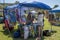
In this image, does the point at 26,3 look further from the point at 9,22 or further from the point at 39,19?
the point at 9,22

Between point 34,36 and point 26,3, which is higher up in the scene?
point 26,3

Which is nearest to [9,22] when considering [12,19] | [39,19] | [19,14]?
[12,19]

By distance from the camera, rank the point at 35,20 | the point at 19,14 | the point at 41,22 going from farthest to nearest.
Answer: the point at 19,14
the point at 35,20
the point at 41,22

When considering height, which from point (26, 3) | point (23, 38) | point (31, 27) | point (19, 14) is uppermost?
point (26, 3)

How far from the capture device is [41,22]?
957 centimetres

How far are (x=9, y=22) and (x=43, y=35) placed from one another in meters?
2.97

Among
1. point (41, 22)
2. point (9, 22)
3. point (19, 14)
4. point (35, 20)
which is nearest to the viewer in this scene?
point (41, 22)

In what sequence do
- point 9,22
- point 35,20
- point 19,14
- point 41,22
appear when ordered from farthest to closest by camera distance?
1. point 9,22
2. point 19,14
3. point 35,20
4. point 41,22

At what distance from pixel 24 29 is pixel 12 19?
288 cm

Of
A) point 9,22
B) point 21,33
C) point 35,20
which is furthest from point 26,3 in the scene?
point 9,22

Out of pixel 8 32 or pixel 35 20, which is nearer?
pixel 35 20

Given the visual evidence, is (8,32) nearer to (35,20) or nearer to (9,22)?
(9,22)

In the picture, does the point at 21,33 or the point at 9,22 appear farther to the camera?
the point at 9,22

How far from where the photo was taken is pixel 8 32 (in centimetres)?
1148
